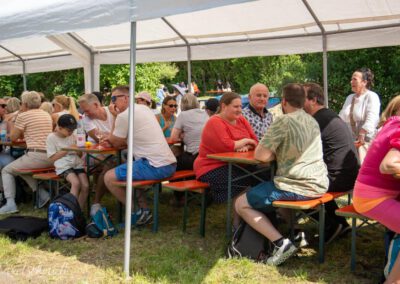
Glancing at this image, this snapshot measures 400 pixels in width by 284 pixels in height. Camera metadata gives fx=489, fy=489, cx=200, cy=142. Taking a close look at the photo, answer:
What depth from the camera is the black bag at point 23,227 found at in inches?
179

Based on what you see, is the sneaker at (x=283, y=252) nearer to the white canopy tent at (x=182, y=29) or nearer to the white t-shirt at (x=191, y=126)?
the white canopy tent at (x=182, y=29)

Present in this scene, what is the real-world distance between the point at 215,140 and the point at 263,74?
1857 cm

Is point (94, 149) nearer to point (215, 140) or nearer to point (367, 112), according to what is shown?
point (215, 140)

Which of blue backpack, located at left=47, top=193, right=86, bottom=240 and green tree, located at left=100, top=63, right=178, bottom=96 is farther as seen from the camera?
green tree, located at left=100, top=63, right=178, bottom=96

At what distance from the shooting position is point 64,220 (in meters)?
4.51

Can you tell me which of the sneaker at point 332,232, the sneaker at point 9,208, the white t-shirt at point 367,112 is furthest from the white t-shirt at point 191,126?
the sneaker at point 9,208

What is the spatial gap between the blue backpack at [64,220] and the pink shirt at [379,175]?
2644 millimetres

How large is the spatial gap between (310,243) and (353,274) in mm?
745

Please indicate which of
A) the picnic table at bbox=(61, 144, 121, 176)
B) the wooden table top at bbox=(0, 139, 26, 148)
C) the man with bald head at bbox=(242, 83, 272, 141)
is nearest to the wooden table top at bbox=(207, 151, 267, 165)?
the man with bald head at bbox=(242, 83, 272, 141)

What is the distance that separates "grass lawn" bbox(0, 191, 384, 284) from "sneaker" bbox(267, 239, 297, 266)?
6cm

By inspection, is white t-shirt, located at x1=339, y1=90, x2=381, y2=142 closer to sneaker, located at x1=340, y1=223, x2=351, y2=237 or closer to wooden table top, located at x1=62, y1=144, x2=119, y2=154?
sneaker, located at x1=340, y1=223, x2=351, y2=237

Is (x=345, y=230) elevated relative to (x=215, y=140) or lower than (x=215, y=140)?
lower

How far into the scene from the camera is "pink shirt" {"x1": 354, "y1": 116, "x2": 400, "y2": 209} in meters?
2.93

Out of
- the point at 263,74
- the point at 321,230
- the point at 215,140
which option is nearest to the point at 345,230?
the point at 321,230
